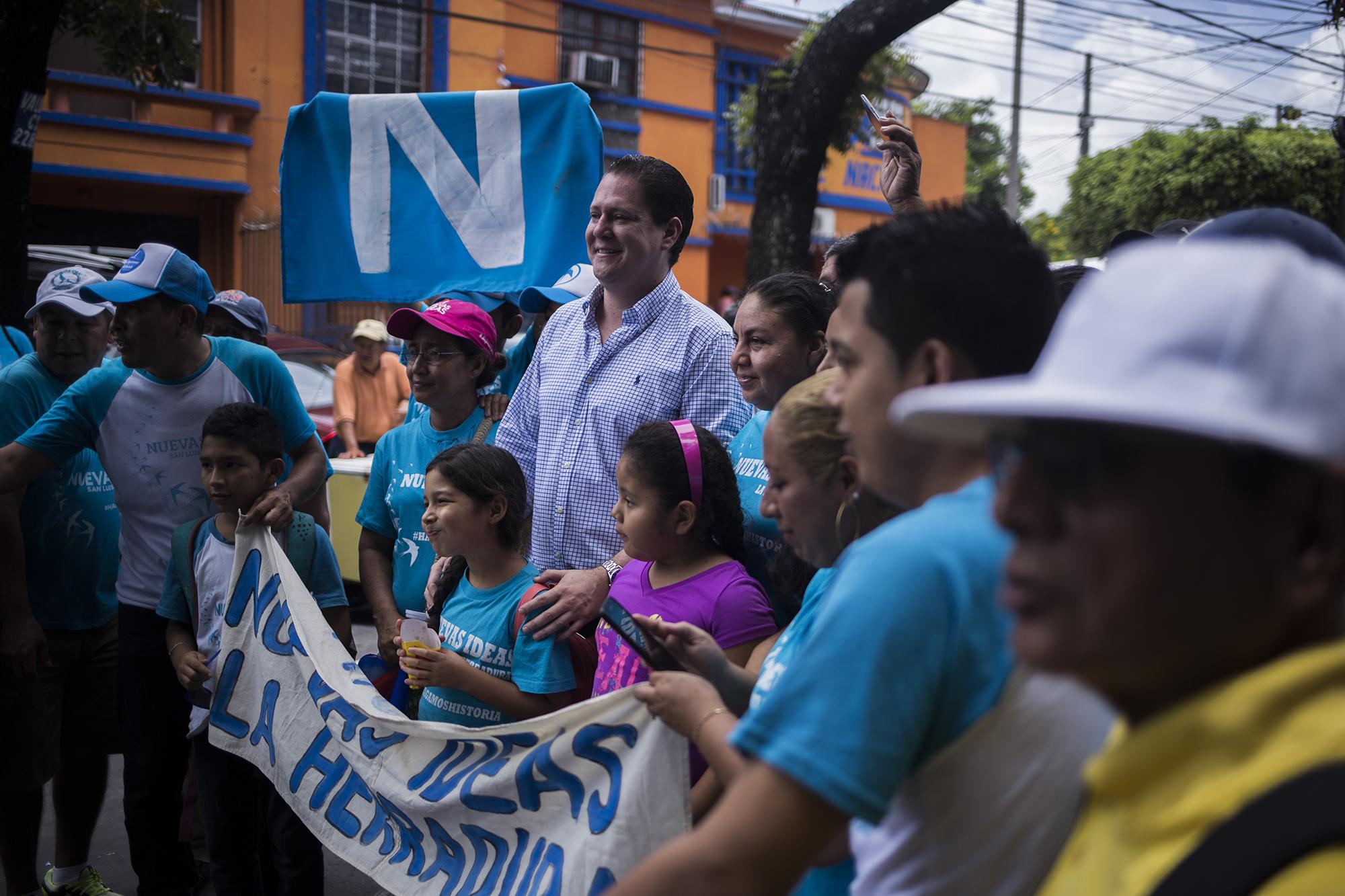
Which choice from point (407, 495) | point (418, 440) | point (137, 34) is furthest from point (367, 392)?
point (407, 495)

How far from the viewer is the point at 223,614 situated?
3.49 m

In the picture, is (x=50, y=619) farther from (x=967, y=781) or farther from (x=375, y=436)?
(x=375, y=436)

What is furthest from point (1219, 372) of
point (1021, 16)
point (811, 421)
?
point (1021, 16)

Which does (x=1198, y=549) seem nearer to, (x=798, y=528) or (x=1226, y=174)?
(x=798, y=528)

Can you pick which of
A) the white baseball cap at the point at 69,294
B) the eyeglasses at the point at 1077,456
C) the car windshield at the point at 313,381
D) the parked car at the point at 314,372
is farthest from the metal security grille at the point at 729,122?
the eyeglasses at the point at 1077,456

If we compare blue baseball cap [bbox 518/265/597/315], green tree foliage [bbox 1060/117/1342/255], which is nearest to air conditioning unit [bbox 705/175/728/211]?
green tree foliage [bbox 1060/117/1342/255]

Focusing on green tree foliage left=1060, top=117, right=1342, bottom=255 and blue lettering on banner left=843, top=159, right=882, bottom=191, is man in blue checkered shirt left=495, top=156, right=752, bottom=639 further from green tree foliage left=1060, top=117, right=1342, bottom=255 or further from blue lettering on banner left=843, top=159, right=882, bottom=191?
green tree foliage left=1060, top=117, right=1342, bottom=255

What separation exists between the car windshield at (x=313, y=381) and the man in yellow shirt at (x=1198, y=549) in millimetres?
9199

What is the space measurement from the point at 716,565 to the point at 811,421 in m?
0.97

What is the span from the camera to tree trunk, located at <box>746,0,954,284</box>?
27.4 ft

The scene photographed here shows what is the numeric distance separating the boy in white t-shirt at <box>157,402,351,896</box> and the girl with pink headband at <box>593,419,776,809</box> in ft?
4.27

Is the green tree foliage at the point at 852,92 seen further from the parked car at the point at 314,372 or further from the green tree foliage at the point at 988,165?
the green tree foliage at the point at 988,165

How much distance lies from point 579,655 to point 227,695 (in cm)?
122

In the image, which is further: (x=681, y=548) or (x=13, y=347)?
(x=13, y=347)
